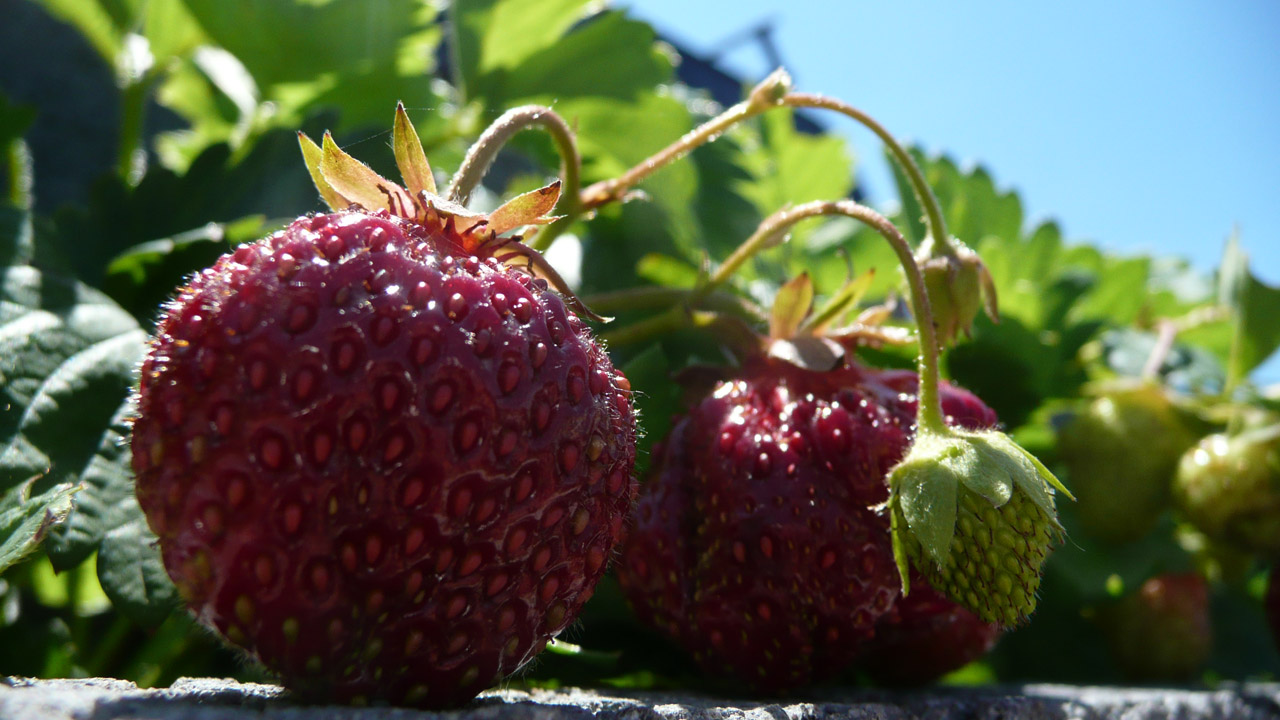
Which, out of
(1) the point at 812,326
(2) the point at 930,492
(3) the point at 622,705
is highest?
(1) the point at 812,326

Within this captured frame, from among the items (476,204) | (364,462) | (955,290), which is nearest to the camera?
(364,462)

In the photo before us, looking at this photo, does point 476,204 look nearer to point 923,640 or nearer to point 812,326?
point 812,326

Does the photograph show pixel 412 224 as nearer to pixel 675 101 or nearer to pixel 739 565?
pixel 739 565

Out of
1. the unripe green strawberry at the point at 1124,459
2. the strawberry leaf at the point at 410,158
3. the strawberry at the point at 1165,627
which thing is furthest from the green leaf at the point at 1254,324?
the strawberry leaf at the point at 410,158

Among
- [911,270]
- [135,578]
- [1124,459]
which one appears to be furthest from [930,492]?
[1124,459]

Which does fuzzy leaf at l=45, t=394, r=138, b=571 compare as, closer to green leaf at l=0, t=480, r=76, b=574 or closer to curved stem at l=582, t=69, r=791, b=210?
green leaf at l=0, t=480, r=76, b=574
